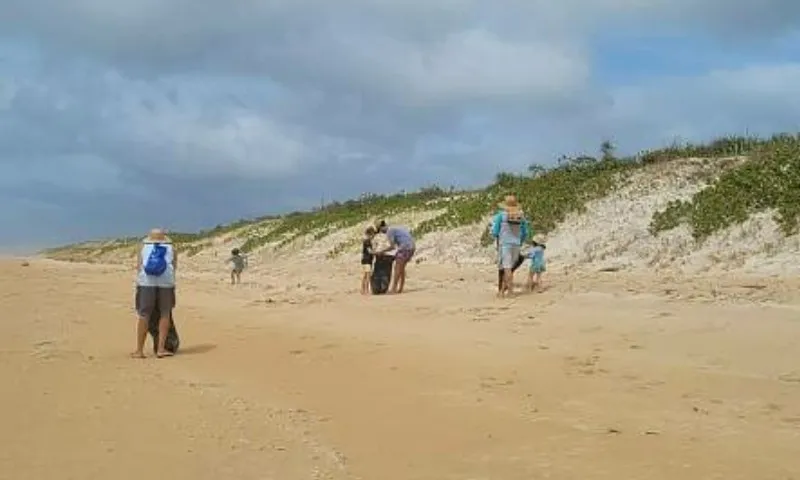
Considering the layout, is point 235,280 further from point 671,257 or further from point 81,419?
point 81,419

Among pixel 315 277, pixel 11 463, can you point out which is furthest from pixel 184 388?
pixel 315 277

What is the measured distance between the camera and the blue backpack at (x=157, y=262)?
11.5m

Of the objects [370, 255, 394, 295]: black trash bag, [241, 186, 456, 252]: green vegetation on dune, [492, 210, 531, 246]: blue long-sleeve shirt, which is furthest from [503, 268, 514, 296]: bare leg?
[241, 186, 456, 252]: green vegetation on dune

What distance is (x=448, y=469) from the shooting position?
19.2ft

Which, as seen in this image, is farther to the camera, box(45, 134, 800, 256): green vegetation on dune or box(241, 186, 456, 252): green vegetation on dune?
box(241, 186, 456, 252): green vegetation on dune

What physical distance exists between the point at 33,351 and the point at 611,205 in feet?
50.4

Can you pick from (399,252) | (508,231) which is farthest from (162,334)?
(399,252)

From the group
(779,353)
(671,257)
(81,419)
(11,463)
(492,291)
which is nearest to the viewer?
(11,463)

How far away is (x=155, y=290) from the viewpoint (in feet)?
37.7

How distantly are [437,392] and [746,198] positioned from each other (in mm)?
13502

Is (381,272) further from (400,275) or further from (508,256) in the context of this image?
(508,256)

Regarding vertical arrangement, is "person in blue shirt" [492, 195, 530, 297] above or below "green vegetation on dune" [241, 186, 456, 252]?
below

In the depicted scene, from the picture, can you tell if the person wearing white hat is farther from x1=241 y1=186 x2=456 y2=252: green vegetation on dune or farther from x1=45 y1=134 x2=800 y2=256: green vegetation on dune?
x1=241 y1=186 x2=456 y2=252: green vegetation on dune

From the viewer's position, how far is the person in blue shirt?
1512 cm
